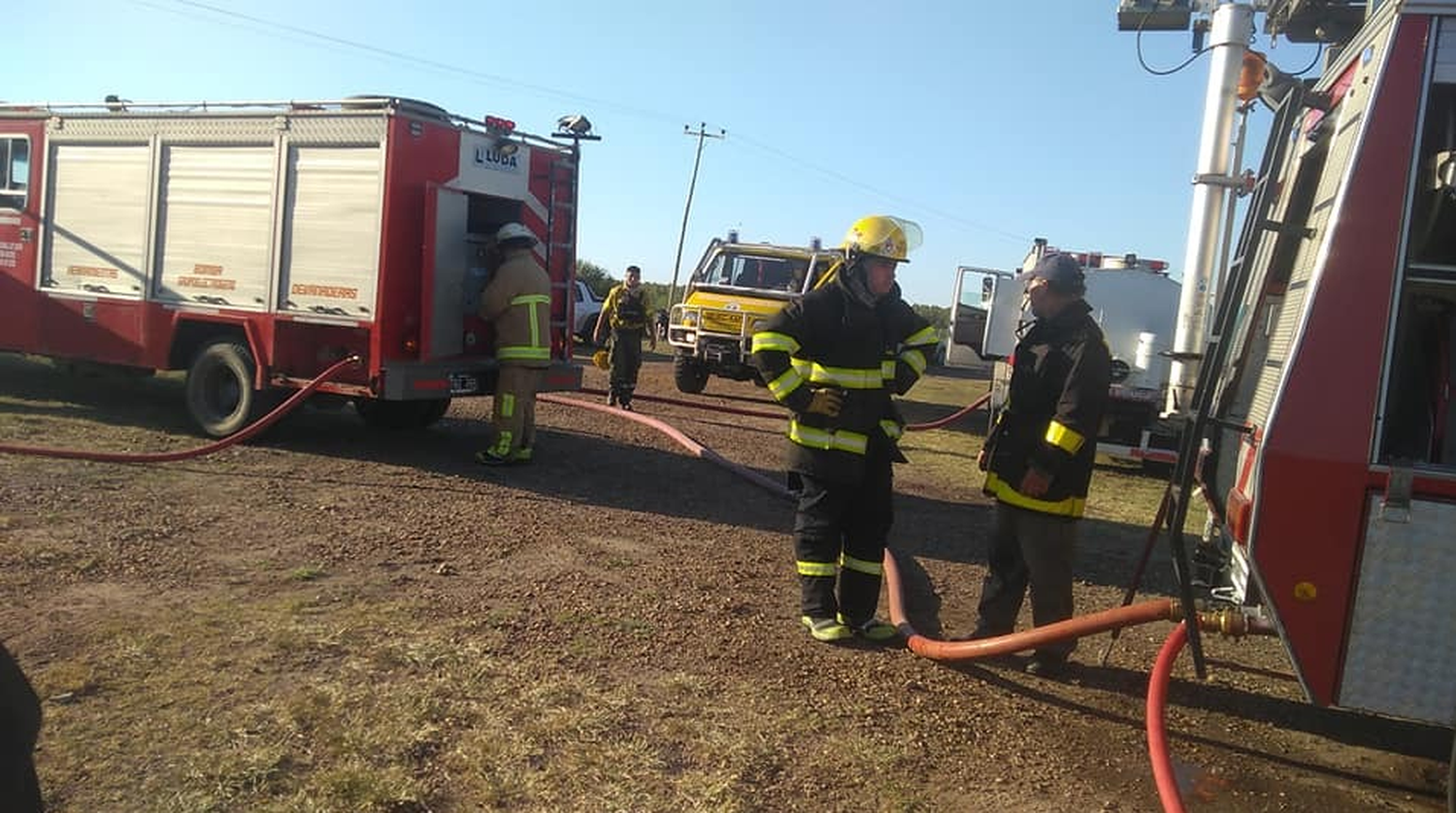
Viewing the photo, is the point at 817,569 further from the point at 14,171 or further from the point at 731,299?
the point at 731,299

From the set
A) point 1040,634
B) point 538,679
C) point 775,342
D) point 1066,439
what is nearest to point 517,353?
point 775,342

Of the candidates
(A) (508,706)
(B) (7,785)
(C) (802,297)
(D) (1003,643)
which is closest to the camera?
(B) (7,785)

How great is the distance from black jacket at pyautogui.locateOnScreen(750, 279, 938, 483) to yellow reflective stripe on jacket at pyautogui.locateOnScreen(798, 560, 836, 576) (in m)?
0.44

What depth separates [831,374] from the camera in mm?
4633

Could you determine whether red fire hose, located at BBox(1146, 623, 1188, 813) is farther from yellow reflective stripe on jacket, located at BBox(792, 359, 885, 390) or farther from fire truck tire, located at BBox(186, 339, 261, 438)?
fire truck tire, located at BBox(186, 339, 261, 438)

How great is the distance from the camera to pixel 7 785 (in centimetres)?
157

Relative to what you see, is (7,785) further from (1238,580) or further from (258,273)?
(258,273)

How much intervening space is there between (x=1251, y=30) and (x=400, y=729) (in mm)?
6675

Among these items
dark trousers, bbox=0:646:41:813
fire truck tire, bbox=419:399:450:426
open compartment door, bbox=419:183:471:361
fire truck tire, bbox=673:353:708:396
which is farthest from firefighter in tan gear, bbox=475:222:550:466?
fire truck tire, bbox=673:353:708:396

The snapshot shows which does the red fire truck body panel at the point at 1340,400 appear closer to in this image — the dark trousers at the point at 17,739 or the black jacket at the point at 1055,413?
the black jacket at the point at 1055,413

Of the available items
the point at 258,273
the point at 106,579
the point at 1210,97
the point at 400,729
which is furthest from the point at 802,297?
the point at 258,273

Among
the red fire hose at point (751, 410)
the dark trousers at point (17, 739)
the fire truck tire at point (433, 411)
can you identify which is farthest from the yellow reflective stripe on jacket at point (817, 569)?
the red fire hose at point (751, 410)

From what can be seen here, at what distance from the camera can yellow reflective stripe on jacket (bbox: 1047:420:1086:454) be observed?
4.19 m

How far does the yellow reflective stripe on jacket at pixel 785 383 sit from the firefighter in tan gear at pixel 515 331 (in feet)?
12.6
